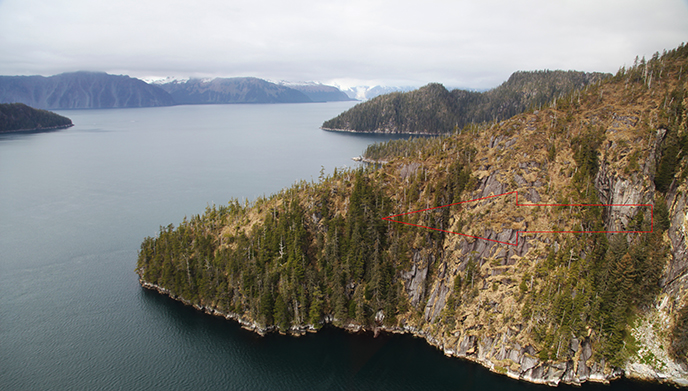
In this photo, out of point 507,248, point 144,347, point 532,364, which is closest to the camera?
point 532,364

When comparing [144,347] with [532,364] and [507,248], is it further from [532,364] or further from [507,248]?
[507,248]

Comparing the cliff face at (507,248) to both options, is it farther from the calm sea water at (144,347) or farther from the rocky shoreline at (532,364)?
the calm sea water at (144,347)

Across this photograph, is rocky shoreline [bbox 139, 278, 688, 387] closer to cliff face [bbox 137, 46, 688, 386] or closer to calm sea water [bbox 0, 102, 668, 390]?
cliff face [bbox 137, 46, 688, 386]

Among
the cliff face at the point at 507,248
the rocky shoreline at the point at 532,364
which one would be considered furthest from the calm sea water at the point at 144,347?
the cliff face at the point at 507,248

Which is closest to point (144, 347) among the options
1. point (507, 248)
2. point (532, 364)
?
point (532, 364)

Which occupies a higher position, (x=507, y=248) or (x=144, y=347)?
(x=507, y=248)

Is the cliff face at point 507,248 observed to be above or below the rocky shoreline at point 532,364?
above

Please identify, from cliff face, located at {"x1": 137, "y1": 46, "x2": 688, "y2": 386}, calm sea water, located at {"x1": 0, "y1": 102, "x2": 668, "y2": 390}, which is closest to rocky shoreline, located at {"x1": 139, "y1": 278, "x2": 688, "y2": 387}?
cliff face, located at {"x1": 137, "y1": 46, "x2": 688, "y2": 386}

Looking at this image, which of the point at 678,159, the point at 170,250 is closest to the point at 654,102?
the point at 678,159
